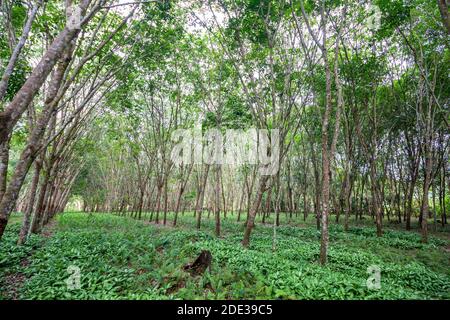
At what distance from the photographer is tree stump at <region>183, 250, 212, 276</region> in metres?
6.65

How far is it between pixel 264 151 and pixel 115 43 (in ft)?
30.9

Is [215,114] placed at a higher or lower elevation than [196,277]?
higher

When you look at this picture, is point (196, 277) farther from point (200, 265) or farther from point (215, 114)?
point (215, 114)

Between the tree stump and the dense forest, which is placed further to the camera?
the tree stump

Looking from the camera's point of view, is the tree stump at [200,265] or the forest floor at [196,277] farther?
the tree stump at [200,265]

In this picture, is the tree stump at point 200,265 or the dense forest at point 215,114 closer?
the dense forest at point 215,114

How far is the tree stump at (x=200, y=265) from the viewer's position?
6653 mm

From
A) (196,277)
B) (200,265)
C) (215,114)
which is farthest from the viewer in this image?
(215,114)

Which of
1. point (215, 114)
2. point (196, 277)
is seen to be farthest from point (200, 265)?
point (215, 114)

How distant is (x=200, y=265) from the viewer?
6.85m

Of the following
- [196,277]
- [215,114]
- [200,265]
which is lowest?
[196,277]

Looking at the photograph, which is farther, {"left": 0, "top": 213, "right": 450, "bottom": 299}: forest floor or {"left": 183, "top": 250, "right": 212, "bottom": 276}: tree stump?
{"left": 183, "top": 250, "right": 212, "bottom": 276}: tree stump
